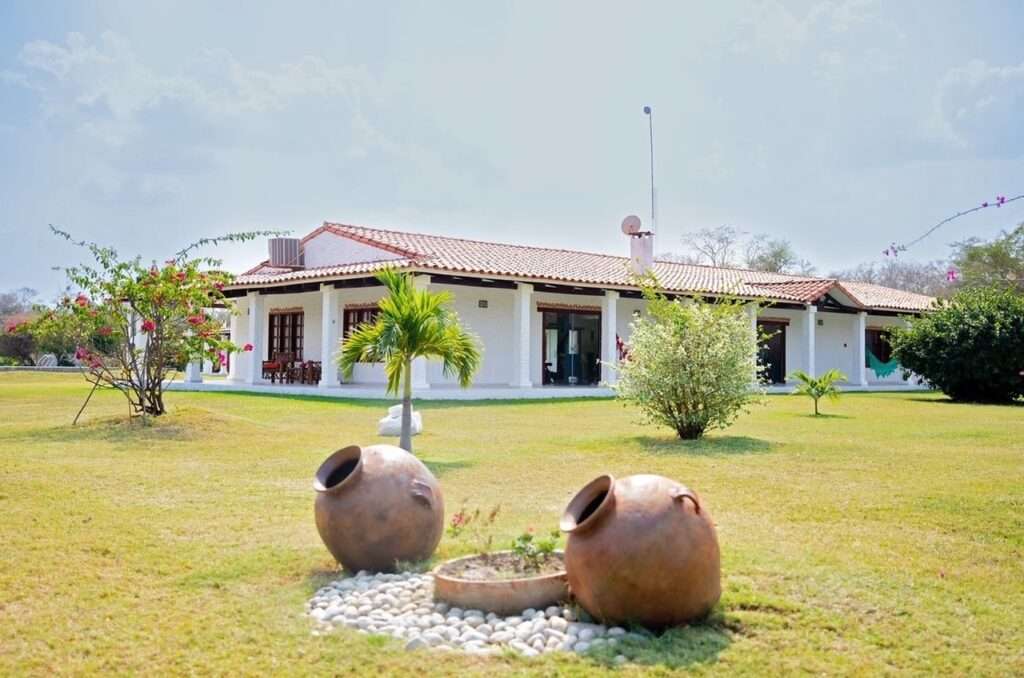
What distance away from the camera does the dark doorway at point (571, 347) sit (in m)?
23.7

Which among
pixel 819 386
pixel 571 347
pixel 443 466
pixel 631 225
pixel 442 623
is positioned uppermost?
pixel 631 225

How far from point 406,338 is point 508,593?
5.85 metres

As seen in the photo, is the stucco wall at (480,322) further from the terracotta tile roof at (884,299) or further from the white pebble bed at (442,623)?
the white pebble bed at (442,623)

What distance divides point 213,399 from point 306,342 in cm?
511

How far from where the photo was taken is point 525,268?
21641mm

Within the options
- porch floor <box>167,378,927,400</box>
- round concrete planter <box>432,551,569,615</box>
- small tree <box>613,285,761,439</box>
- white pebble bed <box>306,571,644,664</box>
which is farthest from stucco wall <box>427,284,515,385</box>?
round concrete planter <box>432,551,569,615</box>

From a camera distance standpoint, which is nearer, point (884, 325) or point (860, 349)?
point (860, 349)

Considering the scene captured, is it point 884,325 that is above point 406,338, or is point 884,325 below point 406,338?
above

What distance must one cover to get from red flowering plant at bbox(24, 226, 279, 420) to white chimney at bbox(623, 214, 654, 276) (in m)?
14.8

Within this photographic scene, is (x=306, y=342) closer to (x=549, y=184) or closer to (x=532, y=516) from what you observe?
(x=549, y=184)

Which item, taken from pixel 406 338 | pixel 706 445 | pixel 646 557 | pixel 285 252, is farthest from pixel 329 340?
pixel 646 557

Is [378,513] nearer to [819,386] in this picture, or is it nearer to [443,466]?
[443,466]

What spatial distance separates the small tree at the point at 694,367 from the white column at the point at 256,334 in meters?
14.5

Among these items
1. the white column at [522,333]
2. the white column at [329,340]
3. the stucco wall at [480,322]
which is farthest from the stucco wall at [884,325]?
the white column at [329,340]
